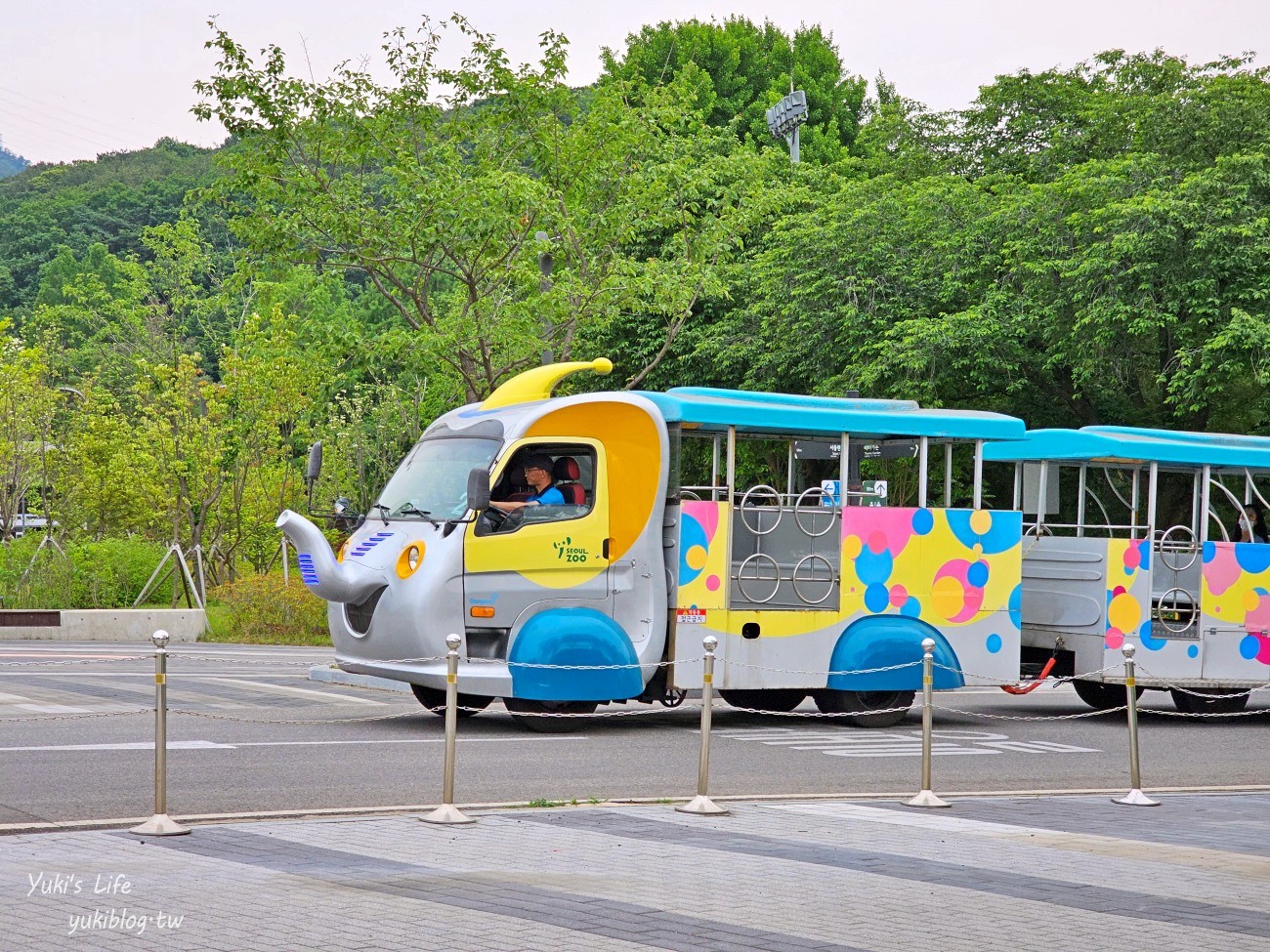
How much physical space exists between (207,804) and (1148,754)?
8850mm

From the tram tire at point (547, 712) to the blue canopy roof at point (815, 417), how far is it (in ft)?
9.09

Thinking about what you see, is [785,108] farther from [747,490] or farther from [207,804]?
[207,804]

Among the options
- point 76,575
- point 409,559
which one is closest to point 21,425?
point 76,575

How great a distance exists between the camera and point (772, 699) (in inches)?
664

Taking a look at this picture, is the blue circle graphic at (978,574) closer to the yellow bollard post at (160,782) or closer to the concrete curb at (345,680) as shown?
the concrete curb at (345,680)

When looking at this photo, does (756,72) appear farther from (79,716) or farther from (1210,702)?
(79,716)

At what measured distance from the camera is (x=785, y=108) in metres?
47.7

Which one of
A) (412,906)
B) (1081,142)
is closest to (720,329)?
(1081,142)

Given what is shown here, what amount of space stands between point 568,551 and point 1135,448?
22.3 feet

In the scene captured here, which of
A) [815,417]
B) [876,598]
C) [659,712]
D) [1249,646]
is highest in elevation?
[815,417]

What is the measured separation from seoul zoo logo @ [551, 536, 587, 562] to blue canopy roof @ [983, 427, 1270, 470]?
5244 mm

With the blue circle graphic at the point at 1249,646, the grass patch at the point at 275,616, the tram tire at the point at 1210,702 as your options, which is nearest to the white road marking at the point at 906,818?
the blue circle graphic at the point at 1249,646

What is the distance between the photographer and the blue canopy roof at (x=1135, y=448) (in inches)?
687

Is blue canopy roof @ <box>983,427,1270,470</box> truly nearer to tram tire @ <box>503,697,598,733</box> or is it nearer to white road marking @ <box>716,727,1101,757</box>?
white road marking @ <box>716,727,1101,757</box>
